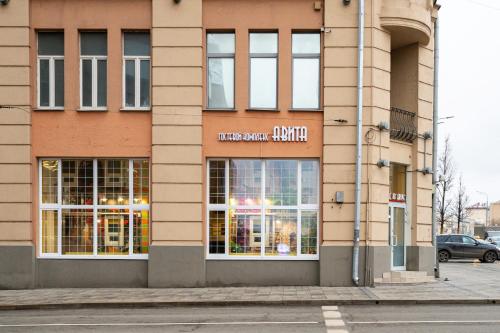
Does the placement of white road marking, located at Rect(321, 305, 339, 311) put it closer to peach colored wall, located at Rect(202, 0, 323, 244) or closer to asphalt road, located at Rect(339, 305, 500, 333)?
asphalt road, located at Rect(339, 305, 500, 333)

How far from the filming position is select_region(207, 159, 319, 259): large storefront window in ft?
54.3

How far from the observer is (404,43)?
1836 centimetres

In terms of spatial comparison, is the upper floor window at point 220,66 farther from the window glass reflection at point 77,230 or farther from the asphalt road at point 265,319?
the asphalt road at point 265,319

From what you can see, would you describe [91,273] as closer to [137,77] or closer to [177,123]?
[177,123]

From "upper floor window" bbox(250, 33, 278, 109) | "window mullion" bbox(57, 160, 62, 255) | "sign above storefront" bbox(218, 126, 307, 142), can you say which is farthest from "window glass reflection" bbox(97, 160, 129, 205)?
"upper floor window" bbox(250, 33, 278, 109)

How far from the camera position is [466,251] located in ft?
95.4

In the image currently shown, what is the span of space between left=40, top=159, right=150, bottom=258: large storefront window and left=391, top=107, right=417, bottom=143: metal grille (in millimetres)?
7609

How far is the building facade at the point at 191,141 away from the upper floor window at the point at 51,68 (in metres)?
0.04

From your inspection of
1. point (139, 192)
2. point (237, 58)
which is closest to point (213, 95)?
point (237, 58)

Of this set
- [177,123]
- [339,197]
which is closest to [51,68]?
[177,123]

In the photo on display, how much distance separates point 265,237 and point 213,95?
14.4 feet

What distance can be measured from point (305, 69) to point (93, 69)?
244 inches

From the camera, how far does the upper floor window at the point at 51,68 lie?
1680 centimetres

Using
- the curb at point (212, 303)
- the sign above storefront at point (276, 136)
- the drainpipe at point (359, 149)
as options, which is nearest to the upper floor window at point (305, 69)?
the sign above storefront at point (276, 136)
